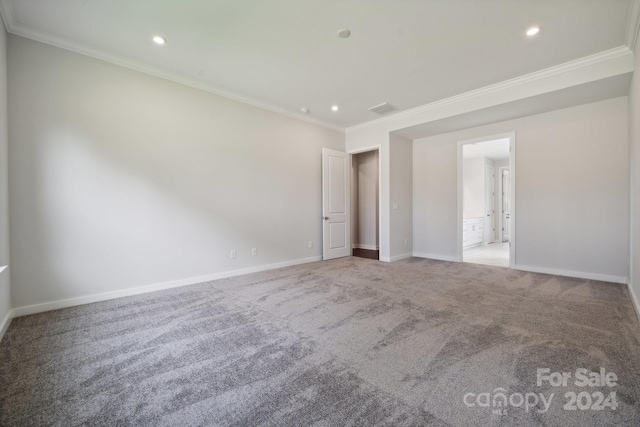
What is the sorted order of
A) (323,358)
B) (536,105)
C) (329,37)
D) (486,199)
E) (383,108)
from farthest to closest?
1. (486,199)
2. (383,108)
3. (536,105)
4. (329,37)
5. (323,358)

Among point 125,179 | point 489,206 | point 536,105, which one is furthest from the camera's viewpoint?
point 489,206

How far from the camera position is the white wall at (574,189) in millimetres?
3801

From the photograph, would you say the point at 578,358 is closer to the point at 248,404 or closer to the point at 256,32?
the point at 248,404

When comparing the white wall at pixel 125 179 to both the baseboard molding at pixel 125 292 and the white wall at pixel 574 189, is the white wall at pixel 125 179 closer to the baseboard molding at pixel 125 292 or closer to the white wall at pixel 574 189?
the baseboard molding at pixel 125 292

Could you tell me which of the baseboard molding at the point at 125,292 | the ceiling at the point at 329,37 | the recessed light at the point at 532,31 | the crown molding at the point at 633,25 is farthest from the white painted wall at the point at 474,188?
the baseboard molding at the point at 125,292

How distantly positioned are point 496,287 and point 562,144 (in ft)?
8.41

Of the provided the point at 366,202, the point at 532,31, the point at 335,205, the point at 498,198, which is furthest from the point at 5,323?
the point at 498,198

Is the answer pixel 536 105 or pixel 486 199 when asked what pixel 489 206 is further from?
pixel 536 105

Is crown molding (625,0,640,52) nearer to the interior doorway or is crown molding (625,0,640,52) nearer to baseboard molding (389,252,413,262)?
baseboard molding (389,252,413,262)

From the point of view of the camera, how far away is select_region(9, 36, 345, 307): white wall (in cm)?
281

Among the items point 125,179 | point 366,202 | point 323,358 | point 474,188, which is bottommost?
point 323,358

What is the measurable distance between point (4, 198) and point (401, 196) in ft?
18.7

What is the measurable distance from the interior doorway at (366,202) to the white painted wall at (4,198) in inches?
224

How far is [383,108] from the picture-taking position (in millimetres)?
4840
